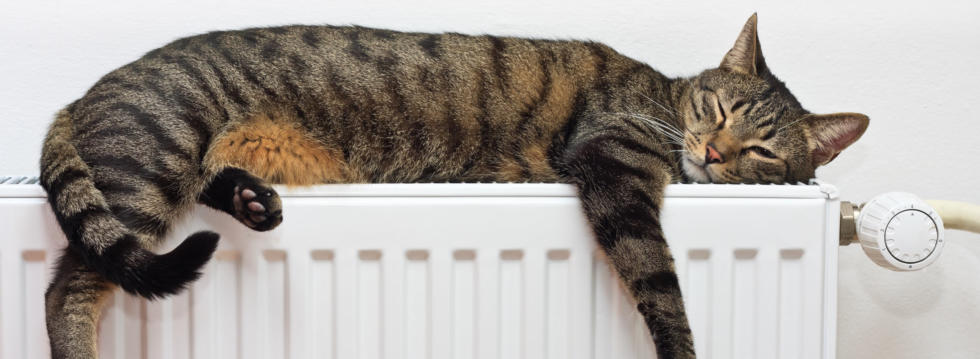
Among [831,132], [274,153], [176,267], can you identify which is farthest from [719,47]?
[176,267]

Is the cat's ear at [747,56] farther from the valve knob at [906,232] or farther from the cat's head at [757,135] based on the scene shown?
the valve knob at [906,232]

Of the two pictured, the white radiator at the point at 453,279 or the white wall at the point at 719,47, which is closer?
the white radiator at the point at 453,279

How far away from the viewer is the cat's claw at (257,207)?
84cm

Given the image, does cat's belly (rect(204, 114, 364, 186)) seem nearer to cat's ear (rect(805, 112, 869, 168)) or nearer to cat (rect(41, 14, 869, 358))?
cat (rect(41, 14, 869, 358))

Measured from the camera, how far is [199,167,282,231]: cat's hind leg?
84 cm

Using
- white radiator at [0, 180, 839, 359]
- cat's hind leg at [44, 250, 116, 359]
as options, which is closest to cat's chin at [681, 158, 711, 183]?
white radiator at [0, 180, 839, 359]

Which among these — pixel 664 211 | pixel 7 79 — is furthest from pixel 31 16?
pixel 664 211

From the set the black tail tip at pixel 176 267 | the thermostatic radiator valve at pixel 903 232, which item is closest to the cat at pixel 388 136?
the black tail tip at pixel 176 267

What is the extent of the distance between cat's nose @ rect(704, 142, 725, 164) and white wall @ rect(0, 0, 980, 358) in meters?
0.29

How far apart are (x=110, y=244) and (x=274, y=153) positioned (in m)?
0.21

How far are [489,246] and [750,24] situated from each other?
1.57 ft

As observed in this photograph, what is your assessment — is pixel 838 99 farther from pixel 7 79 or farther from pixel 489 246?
pixel 7 79

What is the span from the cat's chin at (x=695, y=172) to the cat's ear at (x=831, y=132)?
0.47ft

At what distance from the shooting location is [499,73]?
106cm
